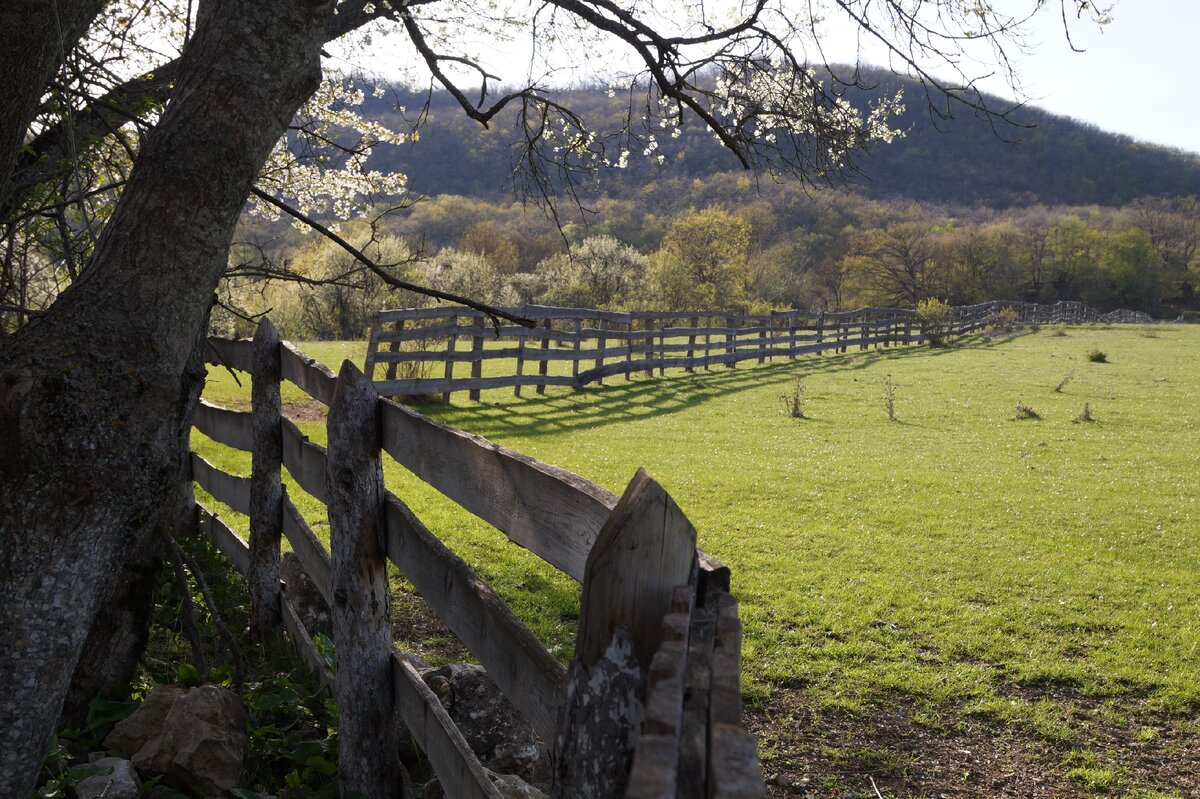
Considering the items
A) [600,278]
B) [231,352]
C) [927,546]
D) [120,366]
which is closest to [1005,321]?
[600,278]

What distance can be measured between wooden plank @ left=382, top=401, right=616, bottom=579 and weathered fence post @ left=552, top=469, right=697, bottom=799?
8.3 inches

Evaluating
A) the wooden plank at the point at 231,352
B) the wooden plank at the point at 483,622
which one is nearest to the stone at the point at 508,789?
the wooden plank at the point at 483,622

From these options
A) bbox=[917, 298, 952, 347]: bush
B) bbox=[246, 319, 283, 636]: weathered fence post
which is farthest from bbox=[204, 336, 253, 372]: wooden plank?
bbox=[917, 298, 952, 347]: bush

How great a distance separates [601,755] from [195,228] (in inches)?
63.9

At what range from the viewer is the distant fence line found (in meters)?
14.3

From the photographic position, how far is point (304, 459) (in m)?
3.78

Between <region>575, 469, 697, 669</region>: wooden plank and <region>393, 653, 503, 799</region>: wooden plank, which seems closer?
<region>575, 469, 697, 669</region>: wooden plank

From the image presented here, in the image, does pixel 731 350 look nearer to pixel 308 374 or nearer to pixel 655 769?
pixel 308 374

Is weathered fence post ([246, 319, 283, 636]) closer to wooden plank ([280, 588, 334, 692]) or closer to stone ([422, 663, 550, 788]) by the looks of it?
wooden plank ([280, 588, 334, 692])

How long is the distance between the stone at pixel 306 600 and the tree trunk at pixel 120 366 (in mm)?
2368

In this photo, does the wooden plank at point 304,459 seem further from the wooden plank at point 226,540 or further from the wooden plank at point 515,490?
the wooden plank at point 515,490

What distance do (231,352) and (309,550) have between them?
1595 millimetres

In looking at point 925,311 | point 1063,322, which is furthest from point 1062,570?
point 1063,322

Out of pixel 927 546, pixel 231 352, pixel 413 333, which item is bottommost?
pixel 927 546
